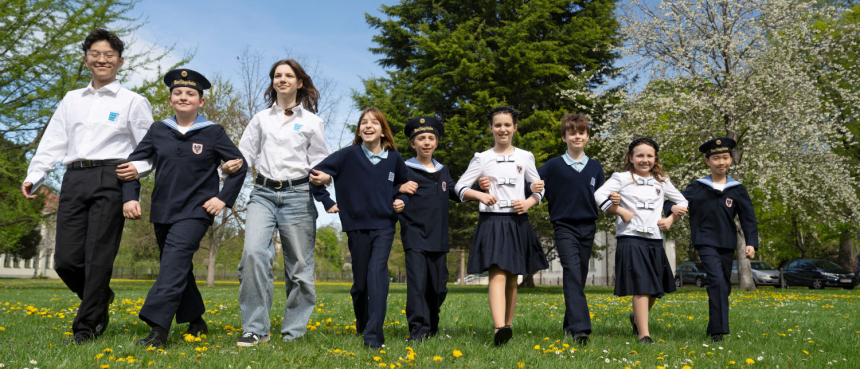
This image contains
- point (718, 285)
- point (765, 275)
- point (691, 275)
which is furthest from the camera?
point (691, 275)

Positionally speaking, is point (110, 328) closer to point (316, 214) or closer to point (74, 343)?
point (74, 343)

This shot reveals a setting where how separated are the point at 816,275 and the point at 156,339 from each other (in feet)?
102

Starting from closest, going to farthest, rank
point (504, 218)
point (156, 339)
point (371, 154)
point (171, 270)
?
point (156, 339), point (171, 270), point (371, 154), point (504, 218)

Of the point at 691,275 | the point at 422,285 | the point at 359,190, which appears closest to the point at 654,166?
the point at 422,285

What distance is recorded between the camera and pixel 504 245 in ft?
16.5

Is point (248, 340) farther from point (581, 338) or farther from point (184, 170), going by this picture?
point (581, 338)

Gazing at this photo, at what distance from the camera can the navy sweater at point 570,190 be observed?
212 inches

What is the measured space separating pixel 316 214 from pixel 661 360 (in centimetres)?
286

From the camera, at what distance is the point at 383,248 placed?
4.77 meters

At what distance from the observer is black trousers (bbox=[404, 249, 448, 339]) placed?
5.05m

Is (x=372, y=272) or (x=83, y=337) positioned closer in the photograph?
(x=83, y=337)

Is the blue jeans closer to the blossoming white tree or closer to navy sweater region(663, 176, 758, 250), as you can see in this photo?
navy sweater region(663, 176, 758, 250)

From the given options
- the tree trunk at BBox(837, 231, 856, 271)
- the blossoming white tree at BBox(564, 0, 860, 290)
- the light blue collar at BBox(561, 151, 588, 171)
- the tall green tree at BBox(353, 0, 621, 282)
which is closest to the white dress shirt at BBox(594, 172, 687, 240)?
the light blue collar at BBox(561, 151, 588, 171)

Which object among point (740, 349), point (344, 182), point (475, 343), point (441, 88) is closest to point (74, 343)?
point (344, 182)
